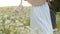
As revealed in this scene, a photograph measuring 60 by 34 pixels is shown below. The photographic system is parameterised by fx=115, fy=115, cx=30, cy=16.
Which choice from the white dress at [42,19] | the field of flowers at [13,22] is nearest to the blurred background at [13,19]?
the field of flowers at [13,22]

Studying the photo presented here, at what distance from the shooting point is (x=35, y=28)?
1.25 m

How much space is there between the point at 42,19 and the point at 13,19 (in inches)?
17.6

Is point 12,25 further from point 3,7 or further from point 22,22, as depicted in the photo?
point 3,7

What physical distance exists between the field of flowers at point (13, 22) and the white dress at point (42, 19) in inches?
8.2

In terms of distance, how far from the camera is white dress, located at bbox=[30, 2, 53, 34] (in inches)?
47.9

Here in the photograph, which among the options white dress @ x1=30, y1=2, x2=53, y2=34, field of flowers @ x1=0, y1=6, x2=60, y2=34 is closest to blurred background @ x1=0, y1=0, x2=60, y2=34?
field of flowers @ x1=0, y1=6, x2=60, y2=34

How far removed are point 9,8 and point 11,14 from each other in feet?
0.27

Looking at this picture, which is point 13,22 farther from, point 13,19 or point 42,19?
point 42,19

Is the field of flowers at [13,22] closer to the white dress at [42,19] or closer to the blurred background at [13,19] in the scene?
the blurred background at [13,19]

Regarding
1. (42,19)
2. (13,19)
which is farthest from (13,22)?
(42,19)

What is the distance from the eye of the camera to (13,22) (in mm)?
1490

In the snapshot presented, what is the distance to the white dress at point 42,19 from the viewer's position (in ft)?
4.00

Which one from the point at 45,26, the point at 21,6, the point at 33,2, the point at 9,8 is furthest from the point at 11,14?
the point at 45,26

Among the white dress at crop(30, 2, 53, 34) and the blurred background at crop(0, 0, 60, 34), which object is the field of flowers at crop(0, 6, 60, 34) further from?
the white dress at crop(30, 2, 53, 34)
